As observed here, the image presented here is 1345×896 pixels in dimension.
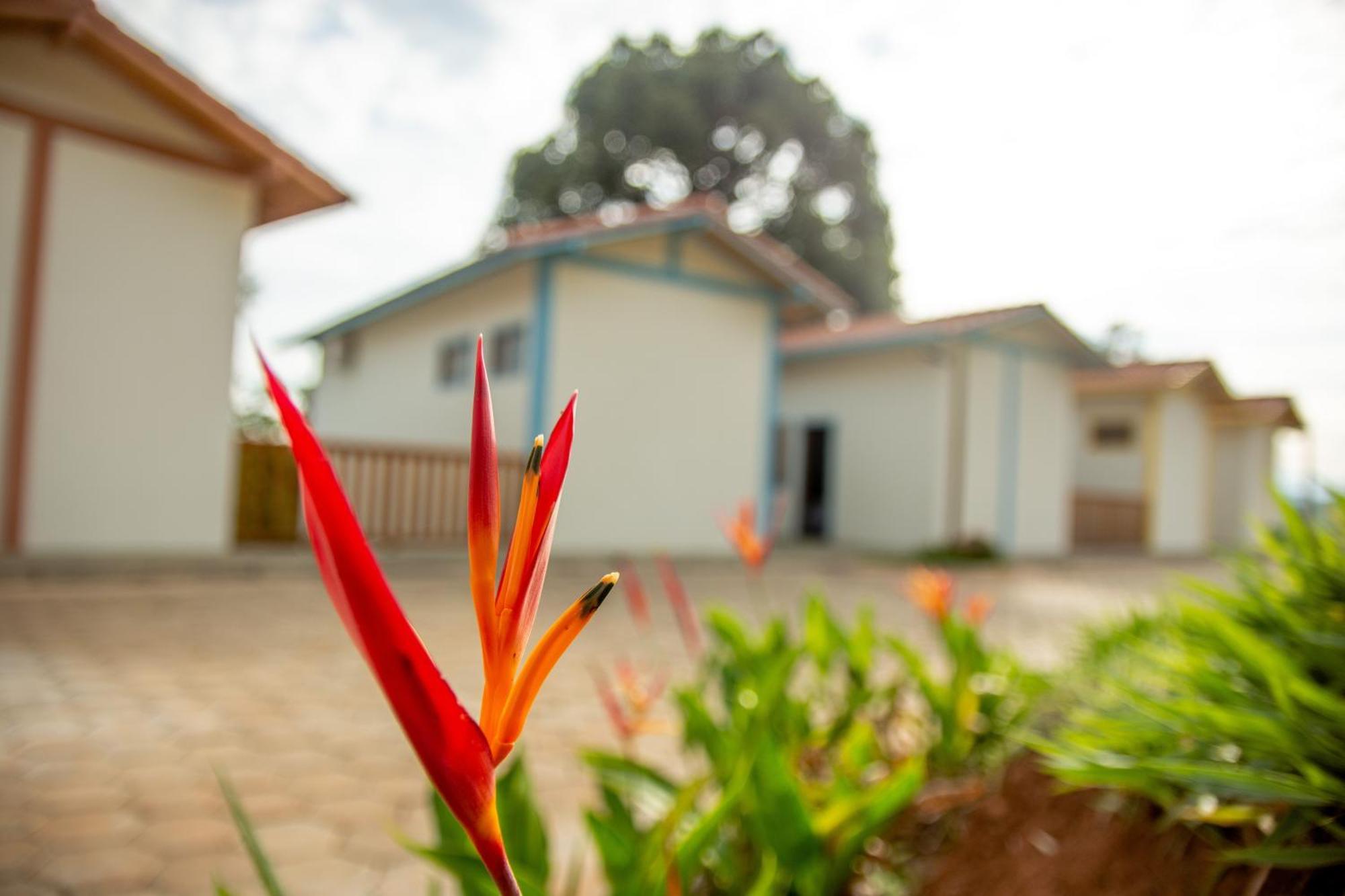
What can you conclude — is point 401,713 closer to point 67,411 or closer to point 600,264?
point 67,411

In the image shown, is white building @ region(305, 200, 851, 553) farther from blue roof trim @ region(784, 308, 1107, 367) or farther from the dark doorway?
the dark doorway

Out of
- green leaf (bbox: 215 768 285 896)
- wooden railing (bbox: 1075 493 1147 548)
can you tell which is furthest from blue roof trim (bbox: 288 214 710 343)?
wooden railing (bbox: 1075 493 1147 548)

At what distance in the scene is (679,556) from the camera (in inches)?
478

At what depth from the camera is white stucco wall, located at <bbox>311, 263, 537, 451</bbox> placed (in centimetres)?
1205

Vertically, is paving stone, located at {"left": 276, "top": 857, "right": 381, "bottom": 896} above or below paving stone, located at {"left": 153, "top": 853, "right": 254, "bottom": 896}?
below

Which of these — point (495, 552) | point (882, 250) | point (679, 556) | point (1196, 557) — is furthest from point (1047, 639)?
point (882, 250)

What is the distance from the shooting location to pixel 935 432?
14602mm

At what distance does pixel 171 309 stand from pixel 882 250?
72.6ft

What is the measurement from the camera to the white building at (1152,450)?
715 inches

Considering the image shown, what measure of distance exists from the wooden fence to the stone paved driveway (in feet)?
10.8

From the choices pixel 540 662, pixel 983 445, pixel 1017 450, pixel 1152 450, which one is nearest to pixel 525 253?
pixel 983 445

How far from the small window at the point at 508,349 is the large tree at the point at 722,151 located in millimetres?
14311

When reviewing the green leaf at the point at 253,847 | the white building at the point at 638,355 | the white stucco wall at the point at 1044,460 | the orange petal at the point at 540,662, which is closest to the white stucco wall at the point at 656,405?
the white building at the point at 638,355

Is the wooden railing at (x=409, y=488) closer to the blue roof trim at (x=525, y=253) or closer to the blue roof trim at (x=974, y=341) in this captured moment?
the blue roof trim at (x=525, y=253)
